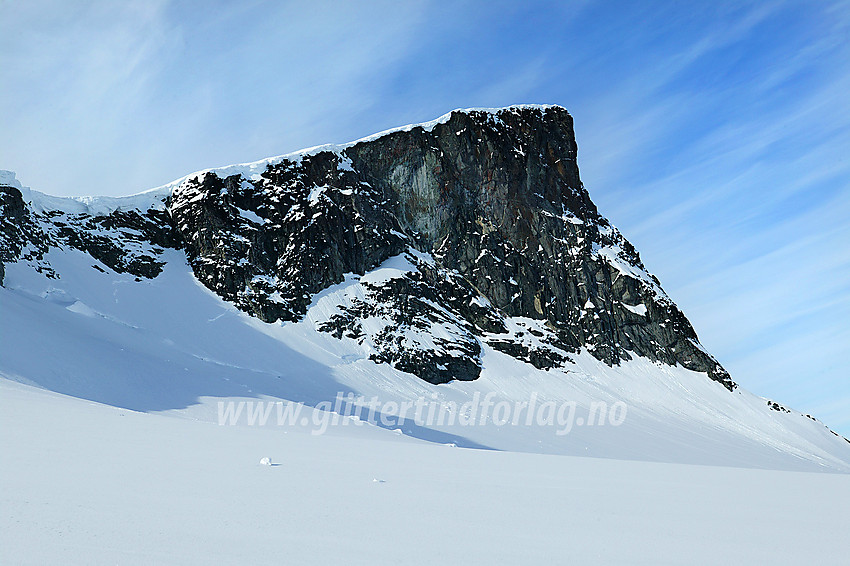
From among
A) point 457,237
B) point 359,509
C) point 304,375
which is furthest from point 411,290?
point 359,509

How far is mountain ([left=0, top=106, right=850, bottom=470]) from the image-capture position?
151ft

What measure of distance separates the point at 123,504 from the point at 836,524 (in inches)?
277

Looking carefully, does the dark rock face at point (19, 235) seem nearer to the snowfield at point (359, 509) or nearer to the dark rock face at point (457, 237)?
the dark rock face at point (457, 237)

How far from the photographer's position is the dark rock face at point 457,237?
2445 inches

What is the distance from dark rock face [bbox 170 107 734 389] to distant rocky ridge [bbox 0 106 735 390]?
6.9 inches

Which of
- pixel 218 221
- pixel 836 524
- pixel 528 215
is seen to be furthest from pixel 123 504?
pixel 528 215

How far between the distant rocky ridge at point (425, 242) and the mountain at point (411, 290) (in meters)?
0.21

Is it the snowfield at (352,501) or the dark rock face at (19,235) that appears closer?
the snowfield at (352,501)

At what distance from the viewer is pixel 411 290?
63875 millimetres

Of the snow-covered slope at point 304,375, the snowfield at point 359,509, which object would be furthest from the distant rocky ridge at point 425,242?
the snowfield at point 359,509

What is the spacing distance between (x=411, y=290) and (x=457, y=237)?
12.6 m

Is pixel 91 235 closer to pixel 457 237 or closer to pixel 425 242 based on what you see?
pixel 425 242

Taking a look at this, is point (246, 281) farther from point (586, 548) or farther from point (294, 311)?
point (586, 548)

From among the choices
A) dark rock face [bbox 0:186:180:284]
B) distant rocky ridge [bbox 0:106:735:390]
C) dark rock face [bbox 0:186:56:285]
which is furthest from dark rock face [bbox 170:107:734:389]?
dark rock face [bbox 0:186:56:285]
